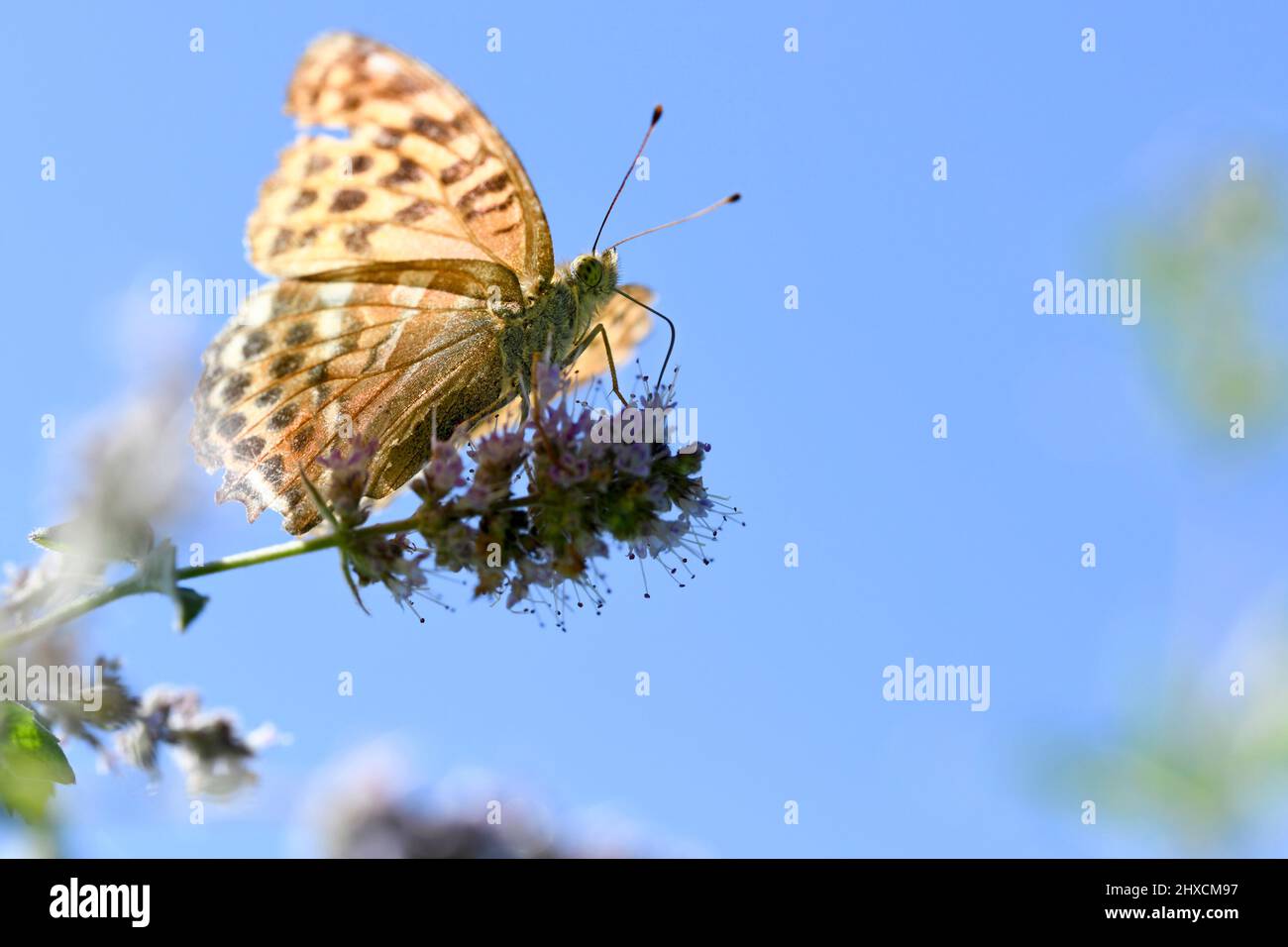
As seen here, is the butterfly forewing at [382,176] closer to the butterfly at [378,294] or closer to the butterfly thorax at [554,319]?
the butterfly at [378,294]

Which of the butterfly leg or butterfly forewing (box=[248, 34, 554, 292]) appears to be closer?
butterfly forewing (box=[248, 34, 554, 292])

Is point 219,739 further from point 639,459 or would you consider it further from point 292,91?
point 292,91

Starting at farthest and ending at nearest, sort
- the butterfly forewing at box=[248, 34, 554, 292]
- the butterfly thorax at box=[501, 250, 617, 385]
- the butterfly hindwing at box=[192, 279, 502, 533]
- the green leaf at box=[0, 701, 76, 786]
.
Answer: the butterfly thorax at box=[501, 250, 617, 385], the butterfly hindwing at box=[192, 279, 502, 533], the butterfly forewing at box=[248, 34, 554, 292], the green leaf at box=[0, 701, 76, 786]

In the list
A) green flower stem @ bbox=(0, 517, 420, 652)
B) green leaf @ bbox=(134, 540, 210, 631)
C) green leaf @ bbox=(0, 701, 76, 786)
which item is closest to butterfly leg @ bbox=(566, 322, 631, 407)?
green flower stem @ bbox=(0, 517, 420, 652)

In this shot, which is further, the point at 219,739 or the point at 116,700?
the point at 219,739

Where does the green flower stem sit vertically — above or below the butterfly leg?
below

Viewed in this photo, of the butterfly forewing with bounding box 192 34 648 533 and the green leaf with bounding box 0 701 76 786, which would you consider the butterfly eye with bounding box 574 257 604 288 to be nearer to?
the butterfly forewing with bounding box 192 34 648 533
